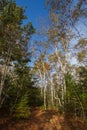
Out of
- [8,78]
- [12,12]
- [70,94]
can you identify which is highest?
[12,12]

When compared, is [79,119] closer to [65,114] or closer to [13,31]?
[65,114]

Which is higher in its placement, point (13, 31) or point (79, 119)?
point (13, 31)

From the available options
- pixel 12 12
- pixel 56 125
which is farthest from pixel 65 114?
pixel 12 12

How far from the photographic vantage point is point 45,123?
19.3 m

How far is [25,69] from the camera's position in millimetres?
24938

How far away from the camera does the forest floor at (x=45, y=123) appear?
18.2 meters

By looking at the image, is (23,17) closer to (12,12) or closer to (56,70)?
(12,12)

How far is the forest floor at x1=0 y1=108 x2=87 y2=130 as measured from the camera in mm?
18219

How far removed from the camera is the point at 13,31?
1900cm

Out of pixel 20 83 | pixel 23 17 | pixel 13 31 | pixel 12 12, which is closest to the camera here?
pixel 13 31

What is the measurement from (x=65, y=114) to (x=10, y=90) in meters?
5.91

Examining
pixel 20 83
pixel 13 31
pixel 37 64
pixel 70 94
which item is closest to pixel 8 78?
pixel 20 83

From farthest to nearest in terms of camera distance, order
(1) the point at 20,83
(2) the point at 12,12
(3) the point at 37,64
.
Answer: (3) the point at 37,64
(1) the point at 20,83
(2) the point at 12,12

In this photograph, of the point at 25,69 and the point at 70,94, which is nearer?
the point at 70,94
